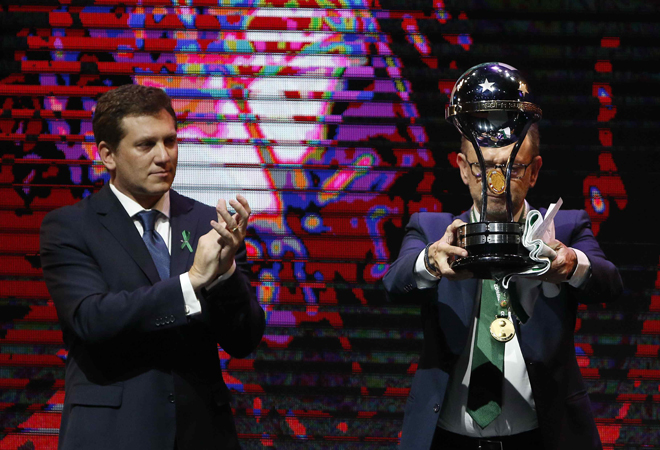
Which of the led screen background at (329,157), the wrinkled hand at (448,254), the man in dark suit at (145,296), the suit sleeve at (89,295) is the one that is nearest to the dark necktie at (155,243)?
the man in dark suit at (145,296)

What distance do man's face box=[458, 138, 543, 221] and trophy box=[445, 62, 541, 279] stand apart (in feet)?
0.12

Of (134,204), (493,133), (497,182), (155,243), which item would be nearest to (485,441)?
(497,182)

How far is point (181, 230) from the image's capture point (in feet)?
8.62

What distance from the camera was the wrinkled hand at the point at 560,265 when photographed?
228 cm

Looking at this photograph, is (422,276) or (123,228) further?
(123,228)

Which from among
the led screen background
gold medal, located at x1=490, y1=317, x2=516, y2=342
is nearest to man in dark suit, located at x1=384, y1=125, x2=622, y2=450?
gold medal, located at x1=490, y1=317, x2=516, y2=342

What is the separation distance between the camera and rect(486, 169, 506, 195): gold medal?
2.38 meters

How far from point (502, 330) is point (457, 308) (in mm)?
226

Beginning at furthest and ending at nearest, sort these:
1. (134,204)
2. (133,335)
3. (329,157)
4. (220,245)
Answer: (329,157) < (134,204) < (133,335) < (220,245)

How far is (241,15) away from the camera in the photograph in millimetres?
3812

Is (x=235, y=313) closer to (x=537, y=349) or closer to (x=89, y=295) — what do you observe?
(x=89, y=295)

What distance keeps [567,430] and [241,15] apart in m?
2.39

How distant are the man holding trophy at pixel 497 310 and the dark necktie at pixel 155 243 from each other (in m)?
0.70

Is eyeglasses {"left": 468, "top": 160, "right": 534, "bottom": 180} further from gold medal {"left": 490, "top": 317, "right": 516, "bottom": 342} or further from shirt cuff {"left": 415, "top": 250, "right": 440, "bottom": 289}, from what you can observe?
gold medal {"left": 490, "top": 317, "right": 516, "bottom": 342}
